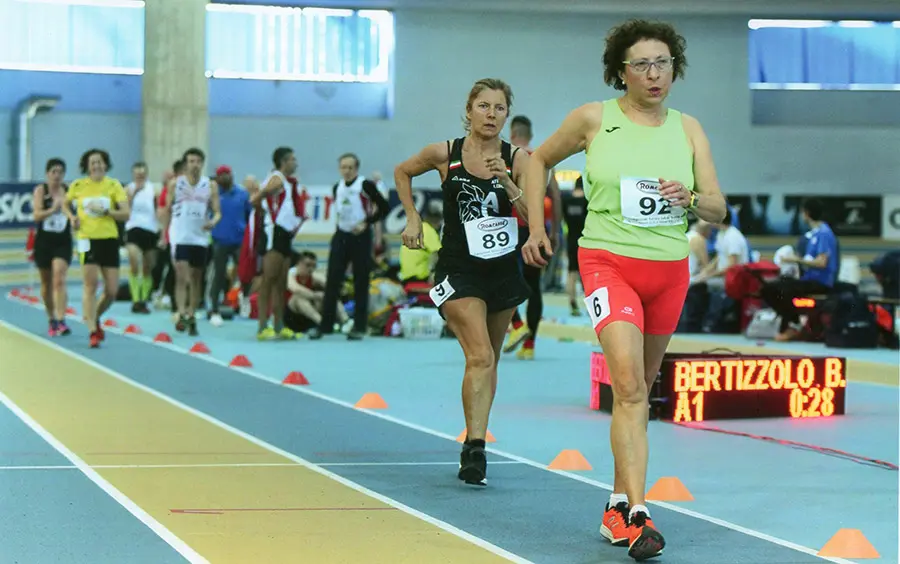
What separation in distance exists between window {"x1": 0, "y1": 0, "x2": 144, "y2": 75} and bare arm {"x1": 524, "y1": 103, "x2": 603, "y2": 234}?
25.4 m

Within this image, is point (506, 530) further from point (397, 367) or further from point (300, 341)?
point (300, 341)

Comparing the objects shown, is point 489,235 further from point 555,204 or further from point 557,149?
point 555,204

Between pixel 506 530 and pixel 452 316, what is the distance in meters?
1.72

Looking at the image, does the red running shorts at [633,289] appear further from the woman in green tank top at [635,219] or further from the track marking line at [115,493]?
the track marking line at [115,493]

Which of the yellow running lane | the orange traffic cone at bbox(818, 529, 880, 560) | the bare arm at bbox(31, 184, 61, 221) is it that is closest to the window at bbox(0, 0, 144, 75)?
the bare arm at bbox(31, 184, 61, 221)

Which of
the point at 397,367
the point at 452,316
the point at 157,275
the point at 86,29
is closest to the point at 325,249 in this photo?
the point at 157,275

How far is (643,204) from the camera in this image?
17.9ft

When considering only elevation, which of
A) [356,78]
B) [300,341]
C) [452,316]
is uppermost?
[356,78]

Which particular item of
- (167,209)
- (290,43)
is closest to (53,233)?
(167,209)

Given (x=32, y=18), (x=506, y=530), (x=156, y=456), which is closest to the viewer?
(x=506, y=530)

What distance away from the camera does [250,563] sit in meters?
5.00

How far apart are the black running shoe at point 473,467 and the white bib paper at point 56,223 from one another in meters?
9.24

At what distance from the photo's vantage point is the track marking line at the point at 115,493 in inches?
205

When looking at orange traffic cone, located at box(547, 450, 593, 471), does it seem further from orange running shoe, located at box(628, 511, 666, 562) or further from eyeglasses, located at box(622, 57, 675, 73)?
eyeglasses, located at box(622, 57, 675, 73)
